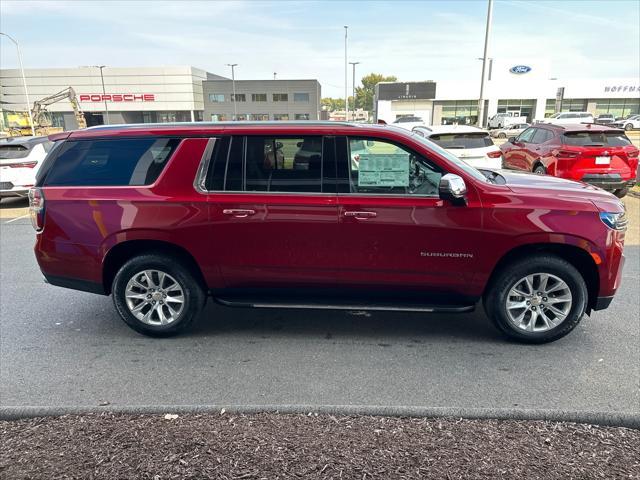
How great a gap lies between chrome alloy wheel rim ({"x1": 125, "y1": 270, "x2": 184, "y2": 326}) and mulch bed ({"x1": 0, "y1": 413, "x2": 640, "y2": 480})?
1275mm

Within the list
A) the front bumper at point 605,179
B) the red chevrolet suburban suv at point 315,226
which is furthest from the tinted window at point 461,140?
the red chevrolet suburban suv at point 315,226

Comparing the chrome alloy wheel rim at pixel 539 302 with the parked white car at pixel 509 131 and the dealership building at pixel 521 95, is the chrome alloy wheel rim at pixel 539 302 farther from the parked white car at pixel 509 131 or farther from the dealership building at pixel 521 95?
the dealership building at pixel 521 95

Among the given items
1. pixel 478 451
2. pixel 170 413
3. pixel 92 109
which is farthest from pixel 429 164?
pixel 92 109

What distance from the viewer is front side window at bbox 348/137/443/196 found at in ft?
12.7

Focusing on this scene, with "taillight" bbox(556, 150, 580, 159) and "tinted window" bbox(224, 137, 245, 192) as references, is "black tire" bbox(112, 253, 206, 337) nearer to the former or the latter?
"tinted window" bbox(224, 137, 245, 192)

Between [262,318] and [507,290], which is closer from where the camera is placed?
[507,290]

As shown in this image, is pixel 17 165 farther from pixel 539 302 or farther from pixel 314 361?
pixel 539 302

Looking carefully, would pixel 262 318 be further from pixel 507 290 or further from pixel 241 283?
pixel 507 290

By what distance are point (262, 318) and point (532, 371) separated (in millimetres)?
2514

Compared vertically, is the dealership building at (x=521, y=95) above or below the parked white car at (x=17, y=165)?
above

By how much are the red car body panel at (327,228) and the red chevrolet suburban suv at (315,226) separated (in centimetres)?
1

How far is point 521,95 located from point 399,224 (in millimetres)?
57834

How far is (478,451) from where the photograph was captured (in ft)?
8.62

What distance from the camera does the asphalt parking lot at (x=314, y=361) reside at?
3.29 meters
